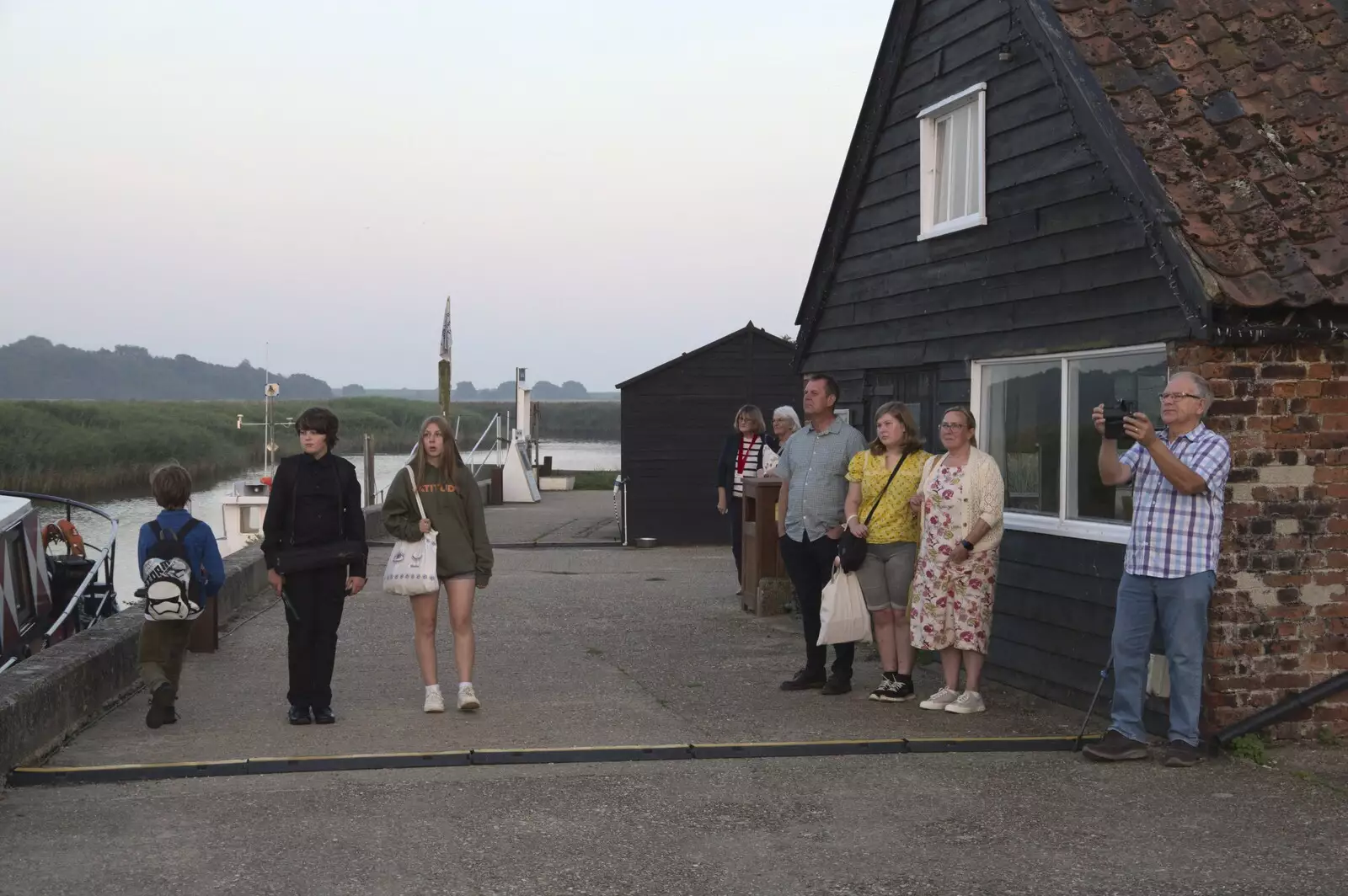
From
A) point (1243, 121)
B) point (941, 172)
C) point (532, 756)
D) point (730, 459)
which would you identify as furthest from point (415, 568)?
point (730, 459)

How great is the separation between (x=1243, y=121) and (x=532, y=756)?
5084 millimetres

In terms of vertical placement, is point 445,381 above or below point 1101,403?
above

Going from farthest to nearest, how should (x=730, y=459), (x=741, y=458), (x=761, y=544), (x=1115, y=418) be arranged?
(x=730, y=459) < (x=741, y=458) < (x=761, y=544) < (x=1115, y=418)

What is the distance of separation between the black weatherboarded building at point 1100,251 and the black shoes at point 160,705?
505cm

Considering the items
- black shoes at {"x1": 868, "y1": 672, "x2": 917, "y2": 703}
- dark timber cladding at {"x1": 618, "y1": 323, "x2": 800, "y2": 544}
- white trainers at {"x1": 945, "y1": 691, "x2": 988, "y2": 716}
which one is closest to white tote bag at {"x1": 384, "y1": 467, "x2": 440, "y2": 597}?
black shoes at {"x1": 868, "y1": 672, "x2": 917, "y2": 703}

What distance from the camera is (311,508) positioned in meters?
7.80

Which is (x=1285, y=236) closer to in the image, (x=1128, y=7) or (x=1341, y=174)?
(x=1341, y=174)

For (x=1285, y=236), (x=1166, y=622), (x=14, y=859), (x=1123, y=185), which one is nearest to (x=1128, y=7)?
(x=1123, y=185)

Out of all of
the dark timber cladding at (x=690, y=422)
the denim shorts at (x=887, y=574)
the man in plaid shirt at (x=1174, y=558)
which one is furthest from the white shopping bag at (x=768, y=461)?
the dark timber cladding at (x=690, y=422)

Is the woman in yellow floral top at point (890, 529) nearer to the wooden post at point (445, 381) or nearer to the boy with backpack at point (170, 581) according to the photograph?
the boy with backpack at point (170, 581)

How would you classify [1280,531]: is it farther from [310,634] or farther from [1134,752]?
[310,634]

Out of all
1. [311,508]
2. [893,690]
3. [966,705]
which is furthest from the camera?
[893,690]

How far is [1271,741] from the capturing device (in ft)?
23.4

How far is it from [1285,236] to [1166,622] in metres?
2.09
